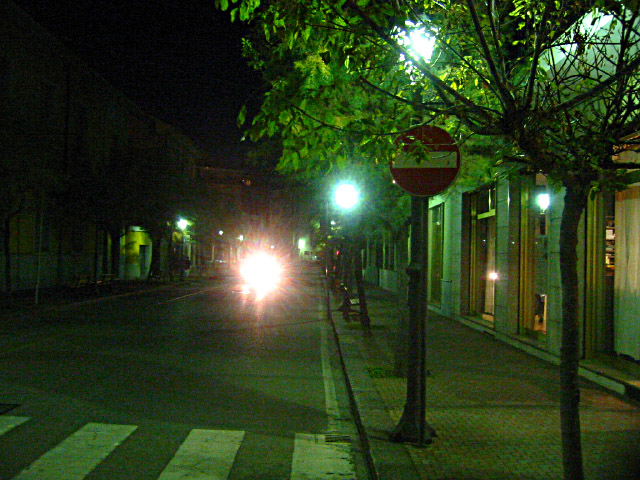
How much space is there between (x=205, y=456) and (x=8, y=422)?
8.14 feet

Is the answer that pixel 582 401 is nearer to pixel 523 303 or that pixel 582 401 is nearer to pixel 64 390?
pixel 523 303

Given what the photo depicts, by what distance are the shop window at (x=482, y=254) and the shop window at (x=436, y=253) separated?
10.3 feet

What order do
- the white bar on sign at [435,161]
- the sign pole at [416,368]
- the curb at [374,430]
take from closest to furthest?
1. the curb at [374,430]
2. the sign pole at [416,368]
3. the white bar on sign at [435,161]

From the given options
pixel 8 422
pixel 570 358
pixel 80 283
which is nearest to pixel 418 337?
pixel 570 358

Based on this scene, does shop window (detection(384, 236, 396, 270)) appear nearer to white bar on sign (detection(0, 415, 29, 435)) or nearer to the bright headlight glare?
the bright headlight glare

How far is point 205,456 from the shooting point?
5.95 m

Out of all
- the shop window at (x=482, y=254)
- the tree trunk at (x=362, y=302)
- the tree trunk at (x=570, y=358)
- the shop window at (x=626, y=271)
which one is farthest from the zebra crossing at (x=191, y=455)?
the shop window at (x=482, y=254)

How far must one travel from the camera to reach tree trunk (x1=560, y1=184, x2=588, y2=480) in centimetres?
427

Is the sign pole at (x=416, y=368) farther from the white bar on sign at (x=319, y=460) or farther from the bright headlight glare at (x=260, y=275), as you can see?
the bright headlight glare at (x=260, y=275)

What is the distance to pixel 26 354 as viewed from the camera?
38.0 feet

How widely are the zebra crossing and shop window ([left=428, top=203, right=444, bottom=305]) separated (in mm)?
14392

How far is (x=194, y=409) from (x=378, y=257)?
105 feet

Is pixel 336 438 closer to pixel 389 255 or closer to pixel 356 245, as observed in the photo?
pixel 356 245

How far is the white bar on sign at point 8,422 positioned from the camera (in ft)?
21.9
